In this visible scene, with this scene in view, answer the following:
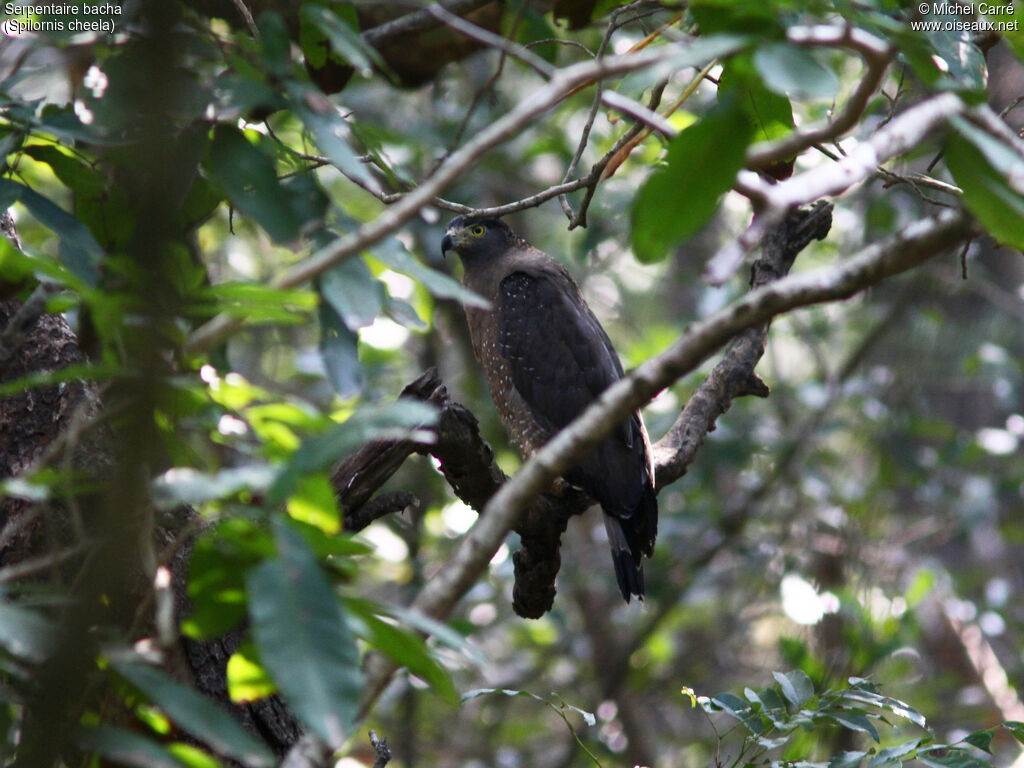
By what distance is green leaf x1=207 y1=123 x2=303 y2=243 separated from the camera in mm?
1563

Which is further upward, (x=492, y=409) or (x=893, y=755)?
(x=893, y=755)

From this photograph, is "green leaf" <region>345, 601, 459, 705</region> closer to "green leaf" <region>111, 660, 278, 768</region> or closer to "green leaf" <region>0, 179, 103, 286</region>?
"green leaf" <region>111, 660, 278, 768</region>

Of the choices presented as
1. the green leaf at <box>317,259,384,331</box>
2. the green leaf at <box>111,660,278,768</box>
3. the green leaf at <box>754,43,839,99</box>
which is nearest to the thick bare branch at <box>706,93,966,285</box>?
the green leaf at <box>754,43,839,99</box>

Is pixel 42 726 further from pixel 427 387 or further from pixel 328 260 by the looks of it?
pixel 427 387

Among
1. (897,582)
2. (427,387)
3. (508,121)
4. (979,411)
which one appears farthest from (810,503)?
(508,121)

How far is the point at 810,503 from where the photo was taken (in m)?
6.59

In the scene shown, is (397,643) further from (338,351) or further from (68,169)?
(68,169)

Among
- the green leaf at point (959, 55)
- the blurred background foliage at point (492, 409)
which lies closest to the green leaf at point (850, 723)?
the blurred background foliage at point (492, 409)

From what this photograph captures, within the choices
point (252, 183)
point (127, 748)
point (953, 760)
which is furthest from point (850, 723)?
point (252, 183)

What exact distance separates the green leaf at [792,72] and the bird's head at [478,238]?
390cm

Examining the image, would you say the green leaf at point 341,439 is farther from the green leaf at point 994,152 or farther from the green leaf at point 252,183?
the green leaf at point 994,152

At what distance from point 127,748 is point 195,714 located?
0.09 m

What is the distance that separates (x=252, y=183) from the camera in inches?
63.3

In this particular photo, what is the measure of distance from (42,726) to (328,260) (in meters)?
0.80
